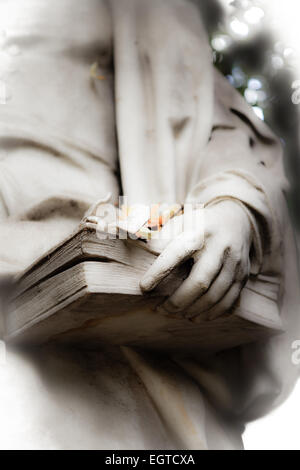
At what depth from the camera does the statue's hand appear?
3.97 ft

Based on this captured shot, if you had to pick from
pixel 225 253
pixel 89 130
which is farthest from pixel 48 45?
pixel 225 253

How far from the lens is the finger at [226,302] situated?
1.29 meters

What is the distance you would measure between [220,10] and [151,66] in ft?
2.18

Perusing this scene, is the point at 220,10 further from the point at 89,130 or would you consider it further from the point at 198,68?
the point at 89,130

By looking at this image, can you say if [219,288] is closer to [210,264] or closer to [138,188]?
[210,264]

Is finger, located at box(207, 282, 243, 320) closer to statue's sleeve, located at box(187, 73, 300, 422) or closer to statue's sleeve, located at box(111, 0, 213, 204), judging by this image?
statue's sleeve, located at box(187, 73, 300, 422)

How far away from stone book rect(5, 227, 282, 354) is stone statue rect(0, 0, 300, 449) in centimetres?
4

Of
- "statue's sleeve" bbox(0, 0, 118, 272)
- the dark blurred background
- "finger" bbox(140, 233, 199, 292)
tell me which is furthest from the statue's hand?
the dark blurred background

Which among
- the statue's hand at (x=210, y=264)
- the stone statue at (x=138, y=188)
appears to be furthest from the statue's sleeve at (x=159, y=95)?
the statue's hand at (x=210, y=264)

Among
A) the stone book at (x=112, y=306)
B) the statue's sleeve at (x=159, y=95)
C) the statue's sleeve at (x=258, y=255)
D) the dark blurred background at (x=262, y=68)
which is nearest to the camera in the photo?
the stone book at (x=112, y=306)

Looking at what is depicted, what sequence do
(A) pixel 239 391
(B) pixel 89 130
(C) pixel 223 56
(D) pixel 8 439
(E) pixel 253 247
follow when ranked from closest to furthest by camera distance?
(D) pixel 8 439
(E) pixel 253 247
(A) pixel 239 391
(B) pixel 89 130
(C) pixel 223 56

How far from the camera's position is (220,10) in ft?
7.63

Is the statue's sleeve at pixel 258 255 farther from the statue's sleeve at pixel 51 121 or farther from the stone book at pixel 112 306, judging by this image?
the statue's sleeve at pixel 51 121

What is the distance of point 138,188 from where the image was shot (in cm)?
166
